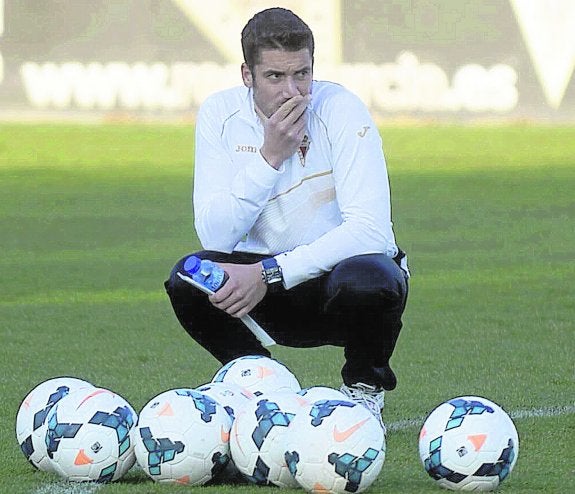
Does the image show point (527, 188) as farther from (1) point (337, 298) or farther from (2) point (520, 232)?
(1) point (337, 298)

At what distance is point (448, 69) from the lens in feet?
97.4

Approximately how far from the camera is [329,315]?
6.27m

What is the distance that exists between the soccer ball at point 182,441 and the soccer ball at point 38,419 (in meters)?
0.39

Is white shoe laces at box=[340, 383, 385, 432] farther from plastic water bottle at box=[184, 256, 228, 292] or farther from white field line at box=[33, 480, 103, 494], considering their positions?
white field line at box=[33, 480, 103, 494]

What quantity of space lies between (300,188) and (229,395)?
1192 millimetres

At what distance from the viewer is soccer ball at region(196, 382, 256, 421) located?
17.3 feet

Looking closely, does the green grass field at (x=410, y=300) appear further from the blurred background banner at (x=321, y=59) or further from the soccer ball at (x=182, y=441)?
the blurred background banner at (x=321, y=59)

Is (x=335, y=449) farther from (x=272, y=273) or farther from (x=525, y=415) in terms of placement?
(x=525, y=415)

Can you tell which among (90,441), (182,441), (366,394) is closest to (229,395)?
(182,441)

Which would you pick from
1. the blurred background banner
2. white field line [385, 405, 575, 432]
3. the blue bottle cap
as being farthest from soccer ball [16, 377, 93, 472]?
the blurred background banner

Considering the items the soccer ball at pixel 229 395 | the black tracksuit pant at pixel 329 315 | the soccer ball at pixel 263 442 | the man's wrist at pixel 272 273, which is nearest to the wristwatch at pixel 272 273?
the man's wrist at pixel 272 273

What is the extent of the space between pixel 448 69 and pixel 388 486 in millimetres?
25070

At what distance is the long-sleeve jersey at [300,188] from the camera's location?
607cm

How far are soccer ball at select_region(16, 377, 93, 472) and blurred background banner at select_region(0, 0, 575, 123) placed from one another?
2414 cm
